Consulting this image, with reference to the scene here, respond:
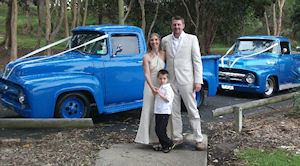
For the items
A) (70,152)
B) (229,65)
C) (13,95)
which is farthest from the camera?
(229,65)

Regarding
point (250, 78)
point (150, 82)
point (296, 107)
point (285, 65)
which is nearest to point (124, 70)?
point (150, 82)

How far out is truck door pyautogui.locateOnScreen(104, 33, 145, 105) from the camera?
704 centimetres

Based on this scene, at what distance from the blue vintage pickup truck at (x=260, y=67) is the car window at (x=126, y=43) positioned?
3.79 metres

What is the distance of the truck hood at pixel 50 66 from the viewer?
6.46 m

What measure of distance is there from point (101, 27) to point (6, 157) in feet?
11.0

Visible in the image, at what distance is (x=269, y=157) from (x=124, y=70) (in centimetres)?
331

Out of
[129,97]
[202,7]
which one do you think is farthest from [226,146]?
[202,7]

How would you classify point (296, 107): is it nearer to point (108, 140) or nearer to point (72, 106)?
point (108, 140)

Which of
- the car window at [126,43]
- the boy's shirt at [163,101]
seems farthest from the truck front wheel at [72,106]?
the boy's shirt at [163,101]

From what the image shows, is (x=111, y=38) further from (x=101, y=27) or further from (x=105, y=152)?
(x=105, y=152)

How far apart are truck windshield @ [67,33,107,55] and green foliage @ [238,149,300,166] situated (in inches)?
132

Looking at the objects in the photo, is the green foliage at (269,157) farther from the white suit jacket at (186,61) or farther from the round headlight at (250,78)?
the round headlight at (250,78)

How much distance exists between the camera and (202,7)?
2270cm

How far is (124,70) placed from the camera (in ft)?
23.6
